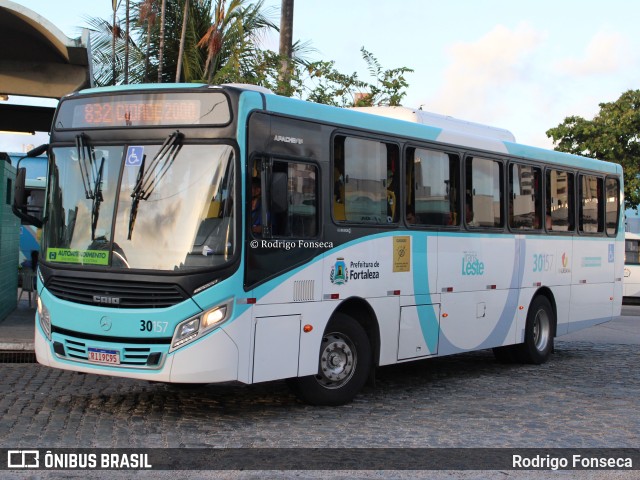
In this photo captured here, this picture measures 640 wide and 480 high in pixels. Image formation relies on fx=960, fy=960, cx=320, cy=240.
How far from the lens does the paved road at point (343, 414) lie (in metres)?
8.21

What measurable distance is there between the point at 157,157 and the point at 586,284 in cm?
923

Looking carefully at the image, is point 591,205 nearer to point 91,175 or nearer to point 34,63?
point 91,175

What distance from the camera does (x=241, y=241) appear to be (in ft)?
28.9

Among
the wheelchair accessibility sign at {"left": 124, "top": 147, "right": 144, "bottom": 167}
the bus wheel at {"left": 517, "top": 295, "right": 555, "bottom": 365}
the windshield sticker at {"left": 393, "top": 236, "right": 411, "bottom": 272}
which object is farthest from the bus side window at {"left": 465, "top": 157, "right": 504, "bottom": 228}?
the wheelchair accessibility sign at {"left": 124, "top": 147, "right": 144, "bottom": 167}

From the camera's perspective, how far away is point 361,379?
406 inches

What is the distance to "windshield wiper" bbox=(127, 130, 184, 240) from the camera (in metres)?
8.87

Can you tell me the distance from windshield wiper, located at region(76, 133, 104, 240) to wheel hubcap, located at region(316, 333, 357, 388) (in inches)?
104

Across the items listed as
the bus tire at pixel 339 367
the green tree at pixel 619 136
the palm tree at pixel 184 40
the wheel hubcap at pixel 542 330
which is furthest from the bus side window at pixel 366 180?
the green tree at pixel 619 136

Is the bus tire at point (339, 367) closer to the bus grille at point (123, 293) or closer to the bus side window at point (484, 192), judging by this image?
the bus grille at point (123, 293)

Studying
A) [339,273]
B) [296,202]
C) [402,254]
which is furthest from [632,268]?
[296,202]

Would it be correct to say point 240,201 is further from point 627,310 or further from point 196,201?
point 627,310

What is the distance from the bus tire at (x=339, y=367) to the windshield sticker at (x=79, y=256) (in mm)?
2325

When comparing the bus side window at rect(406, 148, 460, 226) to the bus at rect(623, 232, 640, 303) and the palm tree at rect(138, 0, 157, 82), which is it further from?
the bus at rect(623, 232, 640, 303)

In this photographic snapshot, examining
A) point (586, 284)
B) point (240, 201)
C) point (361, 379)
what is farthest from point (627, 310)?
point (240, 201)
